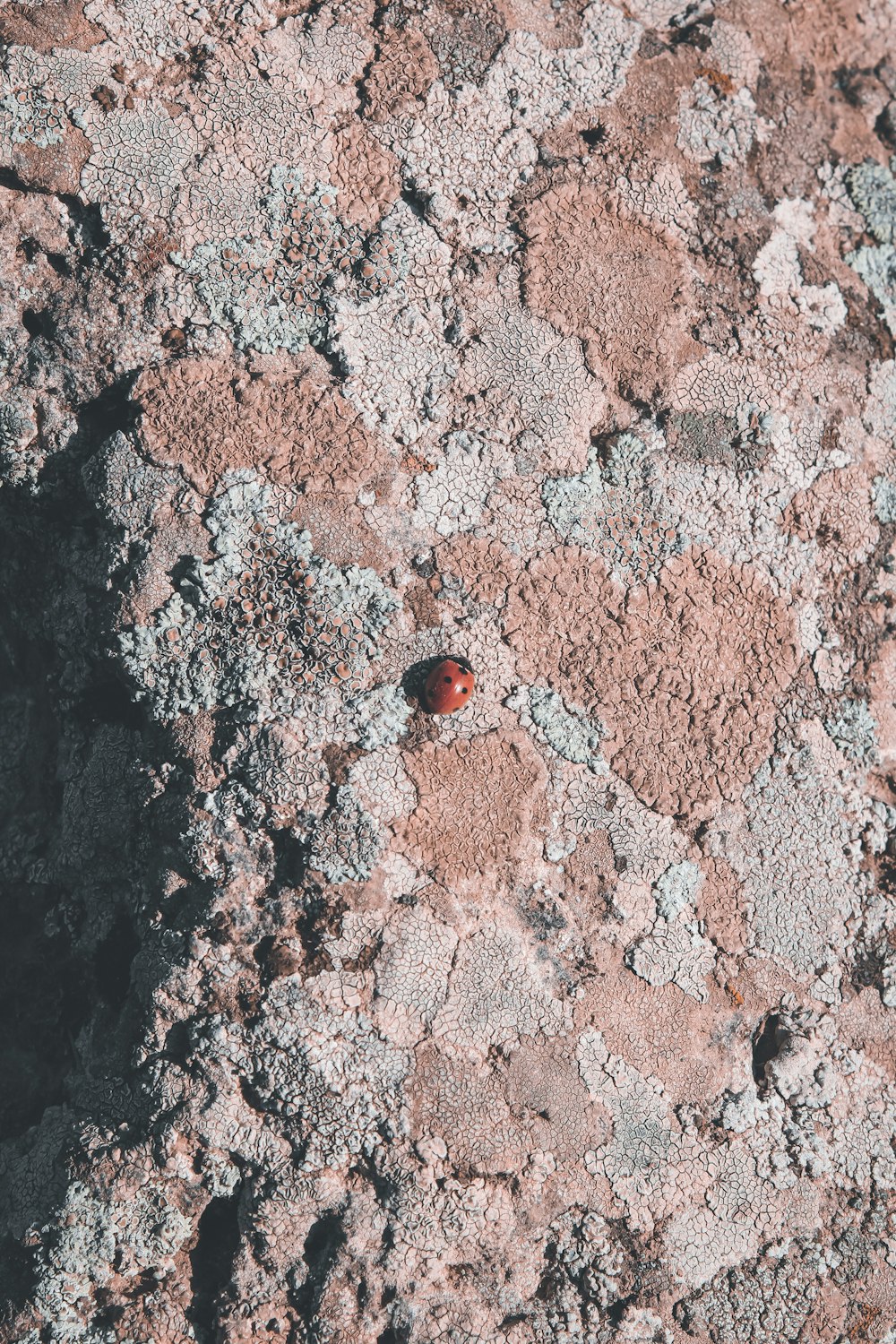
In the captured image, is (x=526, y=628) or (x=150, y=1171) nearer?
(x=150, y=1171)

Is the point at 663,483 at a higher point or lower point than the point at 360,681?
higher

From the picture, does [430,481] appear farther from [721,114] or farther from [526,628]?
[721,114]

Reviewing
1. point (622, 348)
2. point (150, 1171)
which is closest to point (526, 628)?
point (622, 348)

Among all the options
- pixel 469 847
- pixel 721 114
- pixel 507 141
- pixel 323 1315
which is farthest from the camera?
pixel 721 114
